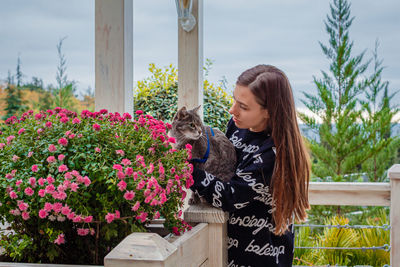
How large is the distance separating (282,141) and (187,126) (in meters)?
0.37

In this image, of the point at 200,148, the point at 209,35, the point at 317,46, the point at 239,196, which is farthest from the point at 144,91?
the point at 317,46

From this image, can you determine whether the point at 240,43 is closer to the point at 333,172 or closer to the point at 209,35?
the point at 209,35

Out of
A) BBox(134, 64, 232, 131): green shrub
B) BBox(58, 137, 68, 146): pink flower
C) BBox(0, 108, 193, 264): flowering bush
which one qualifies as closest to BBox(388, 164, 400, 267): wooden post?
BBox(134, 64, 232, 131): green shrub

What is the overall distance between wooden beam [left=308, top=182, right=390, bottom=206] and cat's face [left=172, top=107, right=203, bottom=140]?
171 cm

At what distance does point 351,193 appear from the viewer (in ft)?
9.27

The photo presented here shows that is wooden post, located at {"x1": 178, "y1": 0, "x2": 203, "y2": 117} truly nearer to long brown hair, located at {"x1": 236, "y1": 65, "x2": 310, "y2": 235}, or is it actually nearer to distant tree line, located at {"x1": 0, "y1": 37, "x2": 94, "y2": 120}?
long brown hair, located at {"x1": 236, "y1": 65, "x2": 310, "y2": 235}

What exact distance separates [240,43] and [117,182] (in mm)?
3998

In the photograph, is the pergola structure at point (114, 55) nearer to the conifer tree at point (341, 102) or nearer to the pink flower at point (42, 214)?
the pink flower at point (42, 214)

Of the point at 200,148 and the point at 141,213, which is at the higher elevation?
the point at 200,148

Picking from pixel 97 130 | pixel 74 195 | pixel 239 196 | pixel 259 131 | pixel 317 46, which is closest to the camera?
pixel 74 195

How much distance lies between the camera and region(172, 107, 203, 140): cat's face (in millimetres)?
1410

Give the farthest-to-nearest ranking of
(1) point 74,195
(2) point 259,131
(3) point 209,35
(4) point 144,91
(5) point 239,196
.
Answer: (3) point 209,35
(4) point 144,91
(2) point 259,131
(5) point 239,196
(1) point 74,195

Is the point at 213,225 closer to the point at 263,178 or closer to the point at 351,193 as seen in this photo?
the point at 263,178

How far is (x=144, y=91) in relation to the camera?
8.84ft
